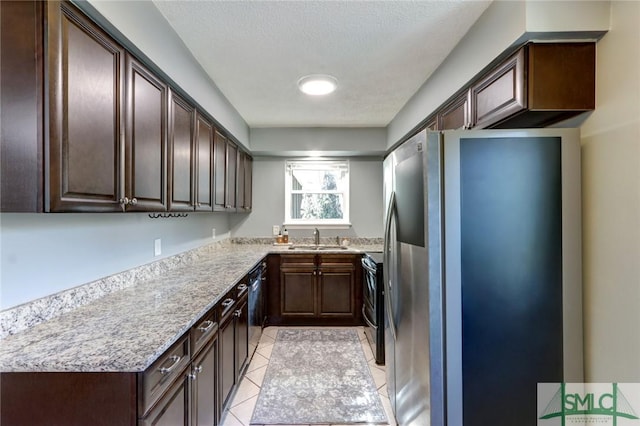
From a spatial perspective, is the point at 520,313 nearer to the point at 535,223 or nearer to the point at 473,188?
the point at 535,223

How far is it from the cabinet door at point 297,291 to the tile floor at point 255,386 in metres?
0.45

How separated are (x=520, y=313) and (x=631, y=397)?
1.69 feet

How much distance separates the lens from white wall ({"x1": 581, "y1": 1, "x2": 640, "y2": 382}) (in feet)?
3.94

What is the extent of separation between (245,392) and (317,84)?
2577 millimetres

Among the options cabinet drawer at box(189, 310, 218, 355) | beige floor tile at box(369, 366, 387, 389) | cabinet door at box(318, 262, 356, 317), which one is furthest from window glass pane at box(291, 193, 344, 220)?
cabinet drawer at box(189, 310, 218, 355)

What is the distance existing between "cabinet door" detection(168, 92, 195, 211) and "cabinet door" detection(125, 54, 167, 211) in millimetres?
86

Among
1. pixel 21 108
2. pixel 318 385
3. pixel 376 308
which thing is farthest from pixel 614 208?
pixel 21 108

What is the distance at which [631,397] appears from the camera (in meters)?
1.23

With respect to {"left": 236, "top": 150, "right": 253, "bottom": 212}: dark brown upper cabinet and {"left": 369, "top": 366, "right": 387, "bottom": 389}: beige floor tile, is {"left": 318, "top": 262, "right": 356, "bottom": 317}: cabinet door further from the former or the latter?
{"left": 236, "top": 150, "right": 253, "bottom": 212}: dark brown upper cabinet

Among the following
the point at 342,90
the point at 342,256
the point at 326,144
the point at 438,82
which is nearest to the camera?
the point at 438,82

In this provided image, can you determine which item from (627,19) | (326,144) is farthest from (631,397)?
(326,144)

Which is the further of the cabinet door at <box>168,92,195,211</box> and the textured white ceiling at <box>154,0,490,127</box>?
the cabinet door at <box>168,92,195,211</box>

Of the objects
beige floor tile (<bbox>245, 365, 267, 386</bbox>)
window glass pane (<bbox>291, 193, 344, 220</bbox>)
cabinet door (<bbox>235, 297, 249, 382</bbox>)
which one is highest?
window glass pane (<bbox>291, 193, 344, 220</bbox>)

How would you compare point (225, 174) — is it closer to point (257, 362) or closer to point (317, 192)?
point (317, 192)
